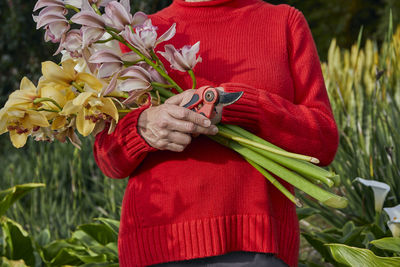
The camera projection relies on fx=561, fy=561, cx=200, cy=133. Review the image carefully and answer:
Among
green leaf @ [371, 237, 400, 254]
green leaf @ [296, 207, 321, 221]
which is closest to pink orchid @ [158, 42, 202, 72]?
green leaf @ [371, 237, 400, 254]

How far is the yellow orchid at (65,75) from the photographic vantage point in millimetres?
1392

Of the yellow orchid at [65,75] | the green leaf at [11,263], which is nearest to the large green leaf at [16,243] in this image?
the green leaf at [11,263]

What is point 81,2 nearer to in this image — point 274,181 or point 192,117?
point 192,117

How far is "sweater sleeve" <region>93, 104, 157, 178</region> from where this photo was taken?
147 cm

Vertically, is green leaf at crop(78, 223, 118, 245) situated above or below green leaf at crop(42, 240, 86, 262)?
above

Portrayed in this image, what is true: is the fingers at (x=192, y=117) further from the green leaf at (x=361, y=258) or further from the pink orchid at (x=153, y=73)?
the green leaf at (x=361, y=258)

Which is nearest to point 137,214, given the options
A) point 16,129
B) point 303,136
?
point 16,129

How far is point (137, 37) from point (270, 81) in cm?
40

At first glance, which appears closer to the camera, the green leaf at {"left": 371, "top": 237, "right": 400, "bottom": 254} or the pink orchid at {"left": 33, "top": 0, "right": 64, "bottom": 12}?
the pink orchid at {"left": 33, "top": 0, "right": 64, "bottom": 12}

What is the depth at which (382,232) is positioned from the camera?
2291mm

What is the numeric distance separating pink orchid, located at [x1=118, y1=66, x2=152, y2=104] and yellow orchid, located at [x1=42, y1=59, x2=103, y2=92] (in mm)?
71

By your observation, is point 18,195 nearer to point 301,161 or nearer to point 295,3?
point 301,161

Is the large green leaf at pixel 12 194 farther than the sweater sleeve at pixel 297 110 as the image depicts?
Yes

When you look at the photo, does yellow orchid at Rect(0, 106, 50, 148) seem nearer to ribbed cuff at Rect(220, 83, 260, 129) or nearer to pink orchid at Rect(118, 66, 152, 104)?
pink orchid at Rect(118, 66, 152, 104)
